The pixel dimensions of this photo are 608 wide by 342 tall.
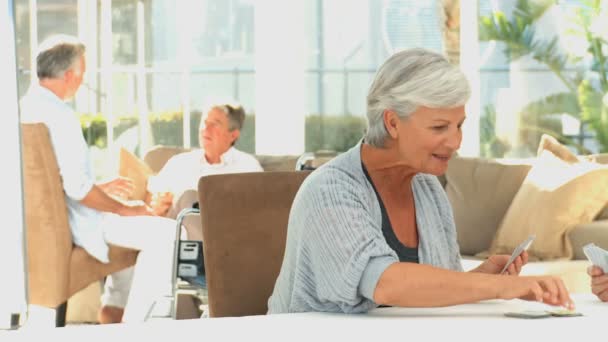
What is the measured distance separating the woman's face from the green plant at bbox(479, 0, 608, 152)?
675 cm

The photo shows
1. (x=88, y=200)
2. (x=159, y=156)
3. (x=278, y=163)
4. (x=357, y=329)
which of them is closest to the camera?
(x=357, y=329)

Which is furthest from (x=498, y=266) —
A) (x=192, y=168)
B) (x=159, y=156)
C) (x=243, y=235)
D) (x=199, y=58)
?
(x=199, y=58)

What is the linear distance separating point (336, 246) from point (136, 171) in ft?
17.4

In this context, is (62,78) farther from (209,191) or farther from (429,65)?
(429,65)

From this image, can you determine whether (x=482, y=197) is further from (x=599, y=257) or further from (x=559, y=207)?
(x=599, y=257)

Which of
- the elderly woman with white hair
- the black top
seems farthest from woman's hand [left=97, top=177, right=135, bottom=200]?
the black top

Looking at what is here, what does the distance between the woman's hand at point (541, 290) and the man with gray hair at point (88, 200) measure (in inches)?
153

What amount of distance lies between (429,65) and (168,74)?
7336 mm

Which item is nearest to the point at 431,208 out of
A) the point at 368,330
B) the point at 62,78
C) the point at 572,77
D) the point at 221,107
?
the point at 368,330

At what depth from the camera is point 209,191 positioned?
283 centimetres

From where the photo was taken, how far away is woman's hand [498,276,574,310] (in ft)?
7.16

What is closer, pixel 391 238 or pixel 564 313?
pixel 564 313

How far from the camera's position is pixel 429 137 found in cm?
252

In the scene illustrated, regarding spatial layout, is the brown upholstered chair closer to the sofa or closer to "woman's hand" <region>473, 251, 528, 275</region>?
the sofa
